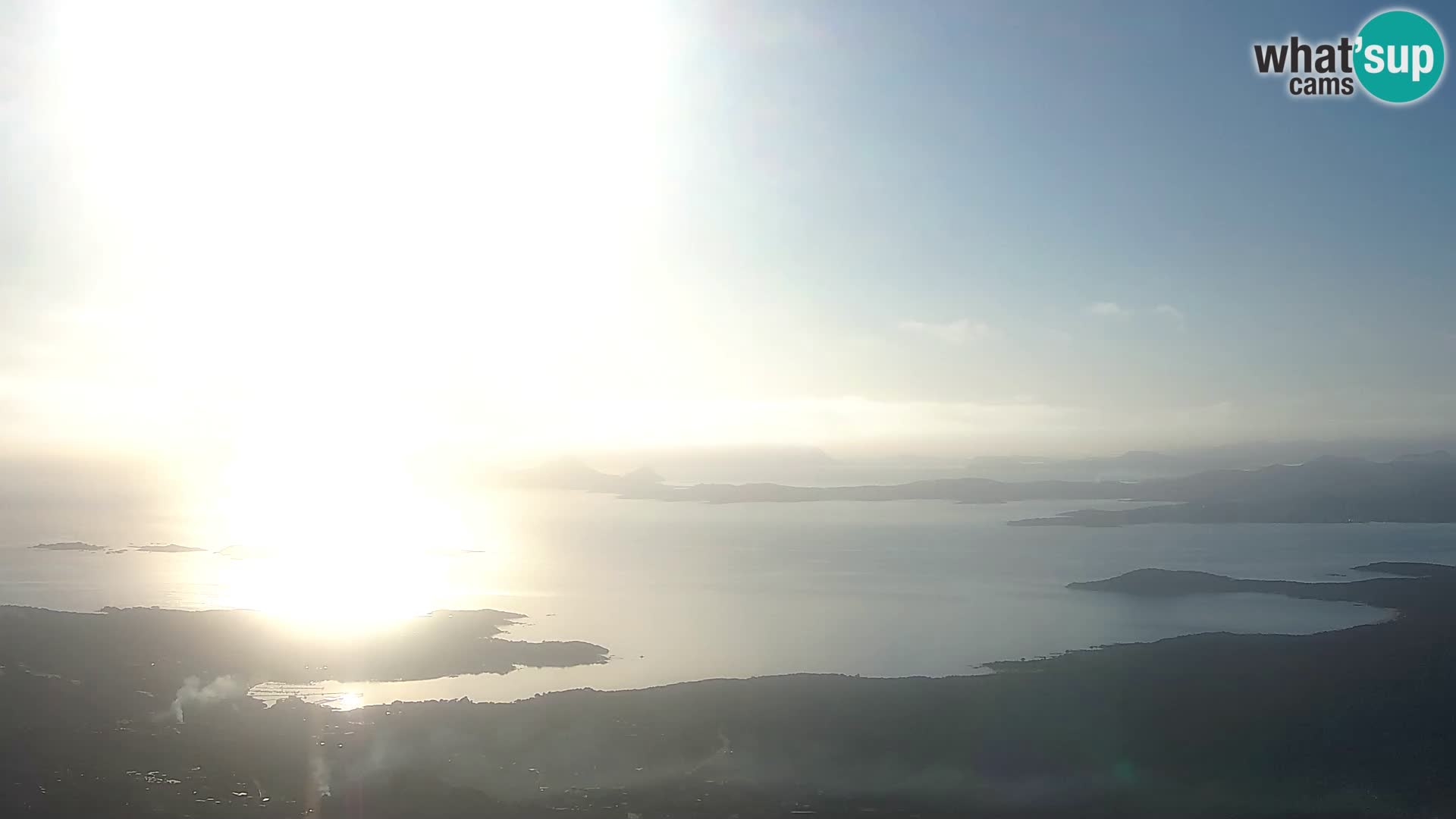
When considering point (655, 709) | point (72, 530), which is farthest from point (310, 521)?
point (655, 709)

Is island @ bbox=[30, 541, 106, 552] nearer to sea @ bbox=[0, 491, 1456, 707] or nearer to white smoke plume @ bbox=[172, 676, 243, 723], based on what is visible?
sea @ bbox=[0, 491, 1456, 707]

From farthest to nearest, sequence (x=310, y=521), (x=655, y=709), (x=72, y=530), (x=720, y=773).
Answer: (x=310, y=521)
(x=72, y=530)
(x=655, y=709)
(x=720, y=773)

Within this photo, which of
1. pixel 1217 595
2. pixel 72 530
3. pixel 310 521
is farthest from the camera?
pixel 310 521

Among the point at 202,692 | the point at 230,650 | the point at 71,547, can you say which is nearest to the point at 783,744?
the point at 202,692

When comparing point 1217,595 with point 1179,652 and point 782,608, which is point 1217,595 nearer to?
point 1179,652

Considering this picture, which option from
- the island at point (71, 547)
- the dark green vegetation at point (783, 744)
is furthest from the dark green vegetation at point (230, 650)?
the island at point (71, 547)

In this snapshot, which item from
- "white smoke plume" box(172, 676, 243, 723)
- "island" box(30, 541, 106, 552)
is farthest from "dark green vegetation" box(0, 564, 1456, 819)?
"island" box(30, 541, 106, 552)

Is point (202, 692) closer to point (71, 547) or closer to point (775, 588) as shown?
point (775, 588)
